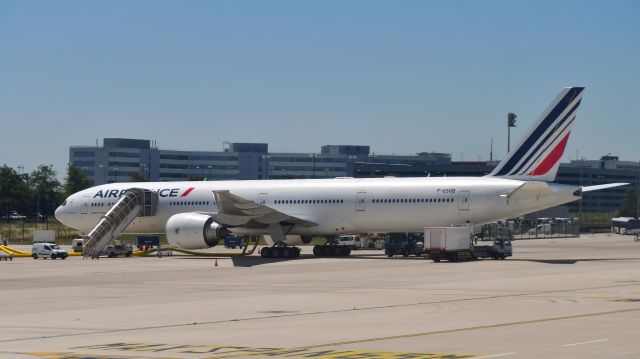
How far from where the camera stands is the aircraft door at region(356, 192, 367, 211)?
181ft

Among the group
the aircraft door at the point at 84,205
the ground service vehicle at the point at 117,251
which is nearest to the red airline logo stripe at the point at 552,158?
the ground service vehicle at the point at 117,251

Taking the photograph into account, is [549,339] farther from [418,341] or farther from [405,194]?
[405,194]

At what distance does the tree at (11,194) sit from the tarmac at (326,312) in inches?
4021

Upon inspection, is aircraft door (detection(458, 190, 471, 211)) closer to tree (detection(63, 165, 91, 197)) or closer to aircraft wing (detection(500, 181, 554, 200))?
aircraft wing (detection(500, 181, 554, 200))

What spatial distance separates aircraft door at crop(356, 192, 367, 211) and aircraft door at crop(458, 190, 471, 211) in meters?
5.18

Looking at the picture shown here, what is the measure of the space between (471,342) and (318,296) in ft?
38.9

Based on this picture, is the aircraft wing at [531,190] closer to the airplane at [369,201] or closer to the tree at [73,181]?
the airplane at [369,201]

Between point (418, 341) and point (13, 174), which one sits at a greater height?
point (13, 174)

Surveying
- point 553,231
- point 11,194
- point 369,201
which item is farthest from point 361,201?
point 11,194

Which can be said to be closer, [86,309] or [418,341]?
[418,341]

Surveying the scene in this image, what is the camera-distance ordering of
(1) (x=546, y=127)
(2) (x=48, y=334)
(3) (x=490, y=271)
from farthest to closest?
1. (1) (x=546, y=127)
2. (3) (x=490, y=271)
3. (2) (x=48, y=334)

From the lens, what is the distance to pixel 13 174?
5837 inches

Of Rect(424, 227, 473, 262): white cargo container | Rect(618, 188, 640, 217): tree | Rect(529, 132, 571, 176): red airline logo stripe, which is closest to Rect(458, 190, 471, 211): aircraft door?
Rect(424, 227, 473, 262): white cargo container

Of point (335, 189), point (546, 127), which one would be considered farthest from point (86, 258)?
point (546, 127)
